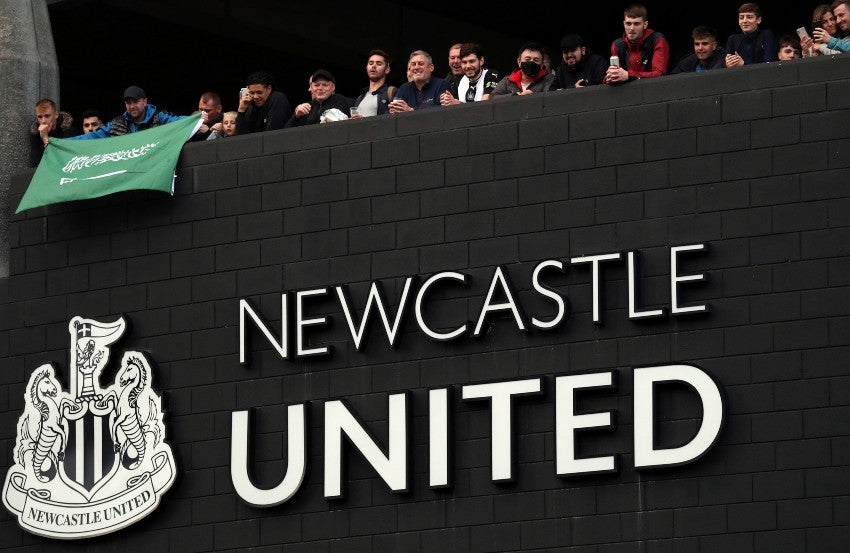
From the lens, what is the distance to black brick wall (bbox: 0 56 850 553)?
19531mm

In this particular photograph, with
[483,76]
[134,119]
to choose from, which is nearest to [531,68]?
[483,76]

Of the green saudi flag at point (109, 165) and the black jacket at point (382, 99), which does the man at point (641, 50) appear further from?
the green saudi flag at point (109, 165)

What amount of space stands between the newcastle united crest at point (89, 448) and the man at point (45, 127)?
276 cm

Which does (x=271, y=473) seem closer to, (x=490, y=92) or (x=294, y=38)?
(x=490, y=92)

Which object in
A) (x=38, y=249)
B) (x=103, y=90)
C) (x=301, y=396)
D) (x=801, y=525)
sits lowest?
(x=801, y=525)

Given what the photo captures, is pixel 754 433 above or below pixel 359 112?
below

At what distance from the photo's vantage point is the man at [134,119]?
24.2 metres

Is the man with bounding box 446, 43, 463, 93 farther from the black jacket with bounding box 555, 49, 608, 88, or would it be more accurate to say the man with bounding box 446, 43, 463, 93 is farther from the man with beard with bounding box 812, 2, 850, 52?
the man with beard with bounding box 812, 2, 850, 52

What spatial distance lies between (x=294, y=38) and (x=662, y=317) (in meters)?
12.7

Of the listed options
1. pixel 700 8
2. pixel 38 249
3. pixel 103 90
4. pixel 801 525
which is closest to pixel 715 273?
pixel 801 525

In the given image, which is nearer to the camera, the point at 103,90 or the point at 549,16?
the point at 549,16

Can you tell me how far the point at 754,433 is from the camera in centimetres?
1945

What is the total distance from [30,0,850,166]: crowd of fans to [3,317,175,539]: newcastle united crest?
2.81m

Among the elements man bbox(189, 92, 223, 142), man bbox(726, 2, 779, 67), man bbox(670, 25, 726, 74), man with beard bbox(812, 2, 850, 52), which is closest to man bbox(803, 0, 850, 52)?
man with beard bbox(812, 2, 850, 52)
